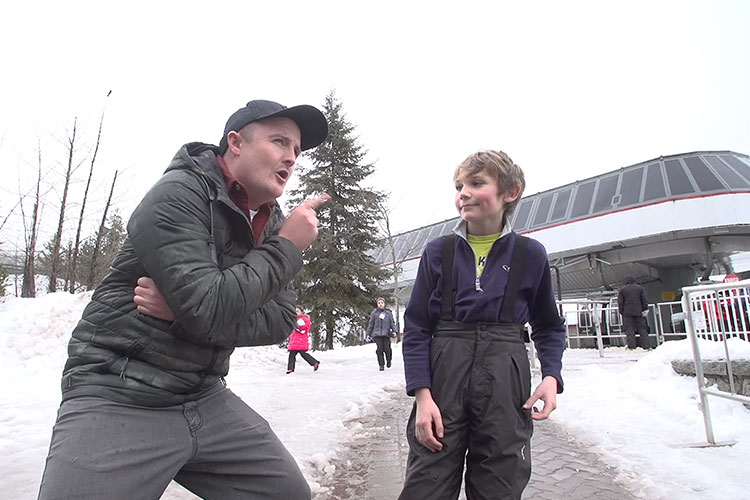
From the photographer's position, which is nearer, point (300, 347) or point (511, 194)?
point (511, 194)

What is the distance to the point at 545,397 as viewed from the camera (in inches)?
77.4

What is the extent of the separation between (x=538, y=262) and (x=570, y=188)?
678 inches

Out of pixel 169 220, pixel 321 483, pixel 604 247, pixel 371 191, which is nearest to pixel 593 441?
pixel 321 483

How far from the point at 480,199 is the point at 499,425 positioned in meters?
0.96

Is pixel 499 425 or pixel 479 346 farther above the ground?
pixel 479 346

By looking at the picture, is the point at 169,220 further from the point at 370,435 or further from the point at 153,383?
the point at 370,435

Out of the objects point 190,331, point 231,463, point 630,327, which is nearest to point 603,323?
point 630,327

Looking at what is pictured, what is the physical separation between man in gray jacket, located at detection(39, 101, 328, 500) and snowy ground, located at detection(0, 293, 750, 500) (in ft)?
6.71

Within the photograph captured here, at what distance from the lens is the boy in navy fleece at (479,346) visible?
185 cm

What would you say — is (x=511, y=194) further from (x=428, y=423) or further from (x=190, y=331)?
(x=190, y=331)

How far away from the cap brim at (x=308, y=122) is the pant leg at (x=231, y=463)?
118 cm

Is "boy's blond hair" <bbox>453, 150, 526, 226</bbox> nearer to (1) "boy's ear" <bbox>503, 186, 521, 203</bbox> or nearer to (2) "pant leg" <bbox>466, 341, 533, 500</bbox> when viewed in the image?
(1) "boy's ear" <bbox>503, 186, 521, 203</bbox>

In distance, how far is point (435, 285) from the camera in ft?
7.00

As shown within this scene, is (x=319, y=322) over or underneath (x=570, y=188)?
underneath
